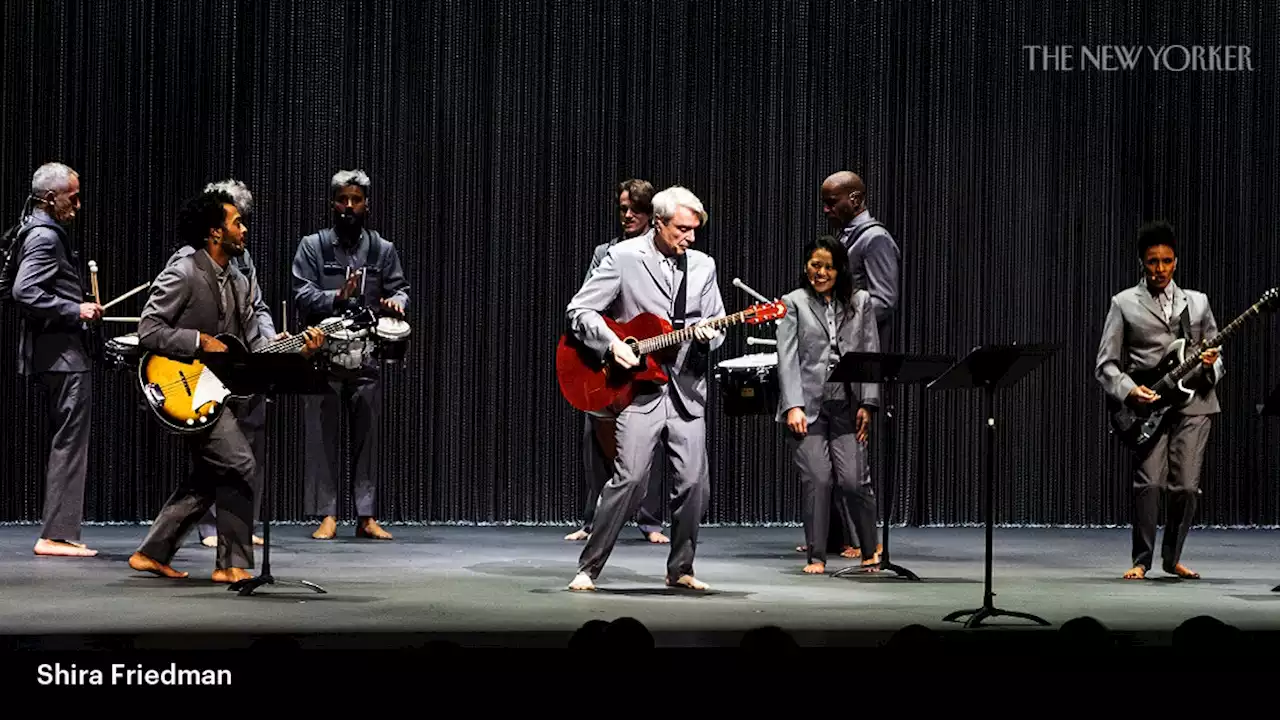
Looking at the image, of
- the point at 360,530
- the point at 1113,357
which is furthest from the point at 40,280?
the point at 1113,357

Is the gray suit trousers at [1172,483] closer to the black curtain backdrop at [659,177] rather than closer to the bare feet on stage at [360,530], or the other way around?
the black curtain backdrop at [659,177]

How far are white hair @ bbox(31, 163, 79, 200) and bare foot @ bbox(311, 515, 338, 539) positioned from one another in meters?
2.42

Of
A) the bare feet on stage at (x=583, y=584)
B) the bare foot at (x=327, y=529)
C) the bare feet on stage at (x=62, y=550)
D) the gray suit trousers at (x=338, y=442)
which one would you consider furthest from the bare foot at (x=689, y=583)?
the bare feet on stage at (x=62, y=550)

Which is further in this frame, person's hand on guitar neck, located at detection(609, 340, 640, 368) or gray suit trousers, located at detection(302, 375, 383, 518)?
gray suit trousers, located at detection(302, 375, 383, 518)

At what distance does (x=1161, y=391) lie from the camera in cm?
812

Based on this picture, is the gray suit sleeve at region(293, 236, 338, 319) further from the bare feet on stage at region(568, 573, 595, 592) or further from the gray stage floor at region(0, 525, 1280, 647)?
the bare feet on stage at region(568, 573, 595, 592)

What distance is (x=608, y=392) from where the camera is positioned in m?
7.16

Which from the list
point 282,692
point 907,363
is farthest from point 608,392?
point 282,692

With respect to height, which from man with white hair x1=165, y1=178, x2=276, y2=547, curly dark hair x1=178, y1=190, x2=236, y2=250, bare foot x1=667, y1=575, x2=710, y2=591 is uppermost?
curly dark hair x1=178, y1=190, x2=236, y2=250

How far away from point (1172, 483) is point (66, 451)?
215 inches

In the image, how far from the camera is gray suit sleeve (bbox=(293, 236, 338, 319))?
9.68m

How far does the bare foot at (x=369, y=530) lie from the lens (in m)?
9.93

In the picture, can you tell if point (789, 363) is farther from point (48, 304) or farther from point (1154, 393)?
point (48, 304)

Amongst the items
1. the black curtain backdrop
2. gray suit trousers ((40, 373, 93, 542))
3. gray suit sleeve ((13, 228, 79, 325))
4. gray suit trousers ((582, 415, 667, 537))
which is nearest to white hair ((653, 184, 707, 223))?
gray suit trousers ((582, 415, 667, 537))
